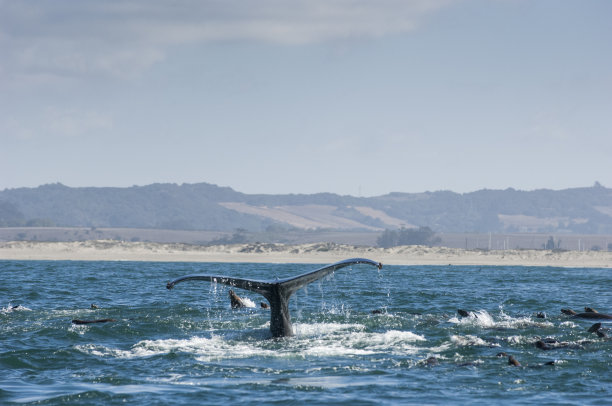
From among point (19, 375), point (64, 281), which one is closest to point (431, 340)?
point (19, 375)

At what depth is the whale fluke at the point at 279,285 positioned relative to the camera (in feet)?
68.3

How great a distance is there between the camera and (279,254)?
129750 millimetres

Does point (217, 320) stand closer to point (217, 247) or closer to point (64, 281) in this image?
point (64, 281)

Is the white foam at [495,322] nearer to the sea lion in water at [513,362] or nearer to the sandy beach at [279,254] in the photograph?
the sea lion in water at [513,362]

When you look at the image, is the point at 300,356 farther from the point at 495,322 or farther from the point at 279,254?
the point at 279,254

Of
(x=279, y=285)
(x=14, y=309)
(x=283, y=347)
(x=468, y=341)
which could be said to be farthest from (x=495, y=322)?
(x=14, y=309)

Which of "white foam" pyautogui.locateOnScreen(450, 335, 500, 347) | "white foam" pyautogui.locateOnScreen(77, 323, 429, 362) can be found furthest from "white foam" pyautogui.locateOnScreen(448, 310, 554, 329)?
"white foam" pyautogui.locateOnScreen(77, 323, 429, 362)

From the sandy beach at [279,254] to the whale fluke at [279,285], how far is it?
9080 centimetres

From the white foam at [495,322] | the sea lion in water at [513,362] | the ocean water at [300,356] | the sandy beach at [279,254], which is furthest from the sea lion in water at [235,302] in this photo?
the sandy beach at [279,254]

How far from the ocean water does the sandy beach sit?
83004 millimetres

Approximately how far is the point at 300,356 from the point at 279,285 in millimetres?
2029

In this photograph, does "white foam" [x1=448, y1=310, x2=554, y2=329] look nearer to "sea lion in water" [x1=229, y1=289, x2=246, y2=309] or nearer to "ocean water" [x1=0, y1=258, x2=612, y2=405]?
"ocean water" [x1=0, y1=258, x2=612, y2=405]

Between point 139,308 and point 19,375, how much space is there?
14708mm

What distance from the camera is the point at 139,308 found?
33875mm
